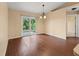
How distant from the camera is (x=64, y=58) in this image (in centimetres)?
88

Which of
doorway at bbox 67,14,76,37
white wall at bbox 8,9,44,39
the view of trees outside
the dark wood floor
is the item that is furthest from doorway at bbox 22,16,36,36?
the dark wood floor

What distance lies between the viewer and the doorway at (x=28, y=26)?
9058 mm

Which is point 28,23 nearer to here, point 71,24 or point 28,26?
point 28,26

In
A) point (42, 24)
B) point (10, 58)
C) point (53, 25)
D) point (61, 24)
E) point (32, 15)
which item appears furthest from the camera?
point (42, 24)

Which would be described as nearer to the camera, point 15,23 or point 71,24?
point 15,23

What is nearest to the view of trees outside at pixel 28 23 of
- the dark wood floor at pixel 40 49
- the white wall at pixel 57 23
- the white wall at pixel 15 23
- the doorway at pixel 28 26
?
the doorway at pixel 28 26

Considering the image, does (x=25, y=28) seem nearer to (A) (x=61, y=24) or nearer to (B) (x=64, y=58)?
(A) (x=61, y=24)

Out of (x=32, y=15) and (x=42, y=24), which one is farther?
(x=42, y=24)

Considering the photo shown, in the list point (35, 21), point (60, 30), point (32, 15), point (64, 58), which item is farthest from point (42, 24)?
point (64, 58)

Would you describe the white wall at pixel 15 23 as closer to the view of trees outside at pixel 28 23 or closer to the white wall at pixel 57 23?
the view of trees outside at pixel 28 23

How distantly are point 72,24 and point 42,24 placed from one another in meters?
3.35

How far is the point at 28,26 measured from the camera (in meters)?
Result: 9.41

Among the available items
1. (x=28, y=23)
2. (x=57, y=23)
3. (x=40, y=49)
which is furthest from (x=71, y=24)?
(x=40, y=49)

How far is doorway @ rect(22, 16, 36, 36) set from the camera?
9.06 m
